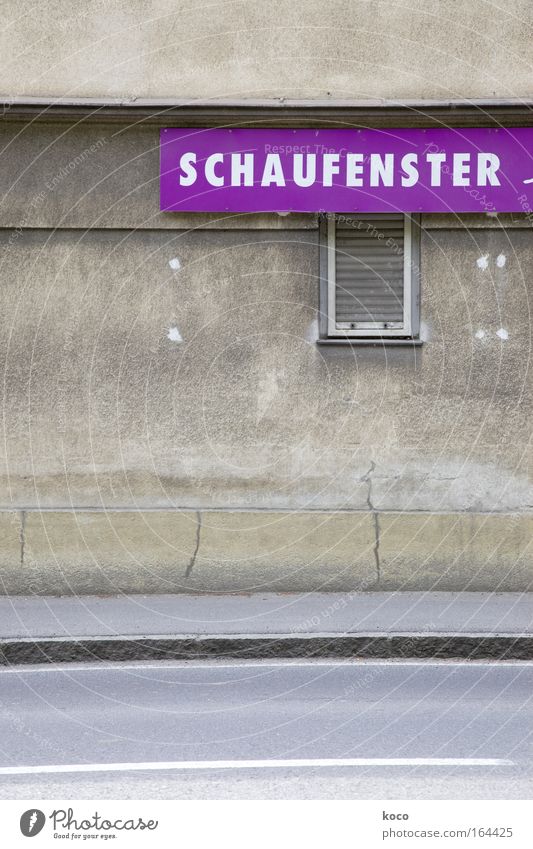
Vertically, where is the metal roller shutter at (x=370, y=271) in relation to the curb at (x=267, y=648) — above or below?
above

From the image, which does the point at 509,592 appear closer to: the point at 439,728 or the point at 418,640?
the point at 418,640

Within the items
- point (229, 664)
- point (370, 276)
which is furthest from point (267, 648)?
point (370, 276)

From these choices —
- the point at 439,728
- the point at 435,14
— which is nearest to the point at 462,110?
the point at 435,14

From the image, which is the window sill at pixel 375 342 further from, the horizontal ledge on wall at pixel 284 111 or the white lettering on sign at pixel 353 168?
the horizontal ledge on wall at pixel 284 111

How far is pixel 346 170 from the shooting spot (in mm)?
10305

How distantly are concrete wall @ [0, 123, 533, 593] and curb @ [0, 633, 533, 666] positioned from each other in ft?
6.66

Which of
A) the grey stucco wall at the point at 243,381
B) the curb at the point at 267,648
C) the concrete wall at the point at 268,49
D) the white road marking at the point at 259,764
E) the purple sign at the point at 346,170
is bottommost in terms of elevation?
the white road marking at the point at 259,764

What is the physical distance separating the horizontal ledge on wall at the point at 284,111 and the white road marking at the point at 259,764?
6.02 m

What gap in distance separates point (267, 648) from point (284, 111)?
14.7ft

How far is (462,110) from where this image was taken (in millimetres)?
10188

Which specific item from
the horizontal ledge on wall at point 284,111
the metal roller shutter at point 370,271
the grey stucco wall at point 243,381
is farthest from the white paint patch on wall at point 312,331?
the horizontal ledge on wall at point 284,111

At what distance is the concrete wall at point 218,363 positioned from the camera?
1035 cm

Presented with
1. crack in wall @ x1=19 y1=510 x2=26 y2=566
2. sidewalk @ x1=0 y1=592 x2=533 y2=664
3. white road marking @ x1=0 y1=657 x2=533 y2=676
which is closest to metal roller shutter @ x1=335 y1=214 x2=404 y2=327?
sidewalk @ x1=0 y1=592 x2=533 y2=664

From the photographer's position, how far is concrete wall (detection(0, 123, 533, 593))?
34.0ft
